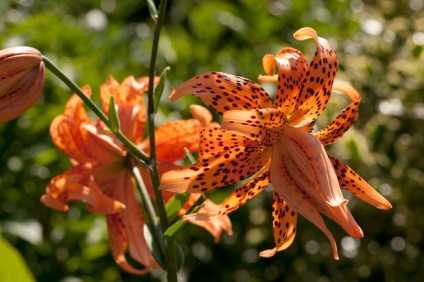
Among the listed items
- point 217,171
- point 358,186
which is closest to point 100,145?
point 217,171

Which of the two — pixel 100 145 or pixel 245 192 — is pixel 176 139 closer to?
pixel 100 145

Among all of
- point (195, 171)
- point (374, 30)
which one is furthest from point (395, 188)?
point (195, 171)

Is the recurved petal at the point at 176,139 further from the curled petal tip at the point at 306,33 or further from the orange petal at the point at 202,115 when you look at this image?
the curled petal tip at the point at 306,33

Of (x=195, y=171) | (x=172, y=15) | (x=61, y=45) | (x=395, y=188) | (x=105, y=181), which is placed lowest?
(x=172, y=15)

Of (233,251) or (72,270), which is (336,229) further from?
(72,270)

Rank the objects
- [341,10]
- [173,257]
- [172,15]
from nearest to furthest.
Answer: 1. [173,257]
2. [341,10]
3. [172,15]

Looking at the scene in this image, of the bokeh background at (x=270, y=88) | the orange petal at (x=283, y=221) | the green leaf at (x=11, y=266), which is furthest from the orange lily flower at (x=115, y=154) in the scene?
the bokeh background at (x=270, y=88)
